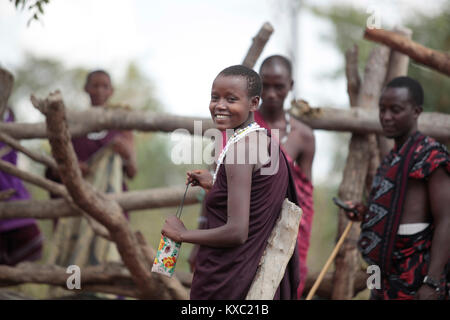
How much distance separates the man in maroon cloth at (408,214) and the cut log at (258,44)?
1.24 metres

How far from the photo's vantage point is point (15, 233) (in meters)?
5.32

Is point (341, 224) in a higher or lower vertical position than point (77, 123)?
lower

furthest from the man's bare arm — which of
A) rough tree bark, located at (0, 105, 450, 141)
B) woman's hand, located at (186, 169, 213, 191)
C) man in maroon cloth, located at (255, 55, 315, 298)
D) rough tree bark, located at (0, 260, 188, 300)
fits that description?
rough tree bark, located at (0, 260, 188, 300)

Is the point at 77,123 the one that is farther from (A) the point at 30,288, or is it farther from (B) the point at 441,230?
(A) the point at 30,288

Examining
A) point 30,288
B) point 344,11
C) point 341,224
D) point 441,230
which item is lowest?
point 30,288

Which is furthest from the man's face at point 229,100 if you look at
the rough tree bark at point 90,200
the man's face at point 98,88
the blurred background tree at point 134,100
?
the blurred background tree at point 134,100

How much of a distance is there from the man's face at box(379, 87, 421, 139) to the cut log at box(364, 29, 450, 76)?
64 centimetres

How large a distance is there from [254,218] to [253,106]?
49 centimetres

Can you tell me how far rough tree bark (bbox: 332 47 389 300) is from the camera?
475cm

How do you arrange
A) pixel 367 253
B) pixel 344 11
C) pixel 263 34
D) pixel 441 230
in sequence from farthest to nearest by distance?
pixel 344 11, pixel 263 34, pixel 367 253, pixel 441 230

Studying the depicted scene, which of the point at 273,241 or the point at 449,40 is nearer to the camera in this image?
the point at 273,241

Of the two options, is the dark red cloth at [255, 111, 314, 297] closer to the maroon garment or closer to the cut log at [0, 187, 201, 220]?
the cut log at [0, 187, 201, 220]

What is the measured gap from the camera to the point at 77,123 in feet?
16.9
